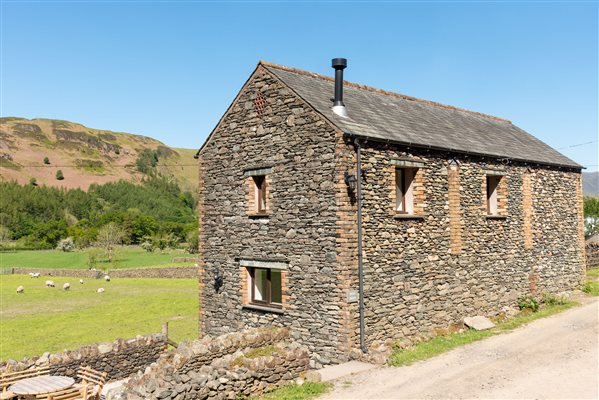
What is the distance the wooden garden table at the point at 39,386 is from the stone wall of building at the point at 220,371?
3.78ft

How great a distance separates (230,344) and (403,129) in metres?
8.46

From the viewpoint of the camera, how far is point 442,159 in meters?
15.7

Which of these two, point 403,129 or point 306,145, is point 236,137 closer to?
point 306,145

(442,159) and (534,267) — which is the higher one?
(442,159)

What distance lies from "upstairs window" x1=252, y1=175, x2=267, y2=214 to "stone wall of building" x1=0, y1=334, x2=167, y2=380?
5.53m

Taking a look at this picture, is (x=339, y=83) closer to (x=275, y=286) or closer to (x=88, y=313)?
(x=275, y=286)

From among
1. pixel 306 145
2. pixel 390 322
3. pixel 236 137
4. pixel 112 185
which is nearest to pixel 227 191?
pixel 236 137

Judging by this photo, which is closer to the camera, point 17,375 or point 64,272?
point 17,375

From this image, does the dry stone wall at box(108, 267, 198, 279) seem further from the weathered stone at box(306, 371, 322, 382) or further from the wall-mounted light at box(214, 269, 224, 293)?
the weathered stone at box(306, 371, 322, 382)

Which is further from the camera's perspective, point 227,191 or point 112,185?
point 112,185

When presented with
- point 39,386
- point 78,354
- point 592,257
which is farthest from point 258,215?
point 592,257

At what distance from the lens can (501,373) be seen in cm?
1097

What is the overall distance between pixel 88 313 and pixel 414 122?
21698mm

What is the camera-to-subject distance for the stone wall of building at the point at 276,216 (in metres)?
13.1
